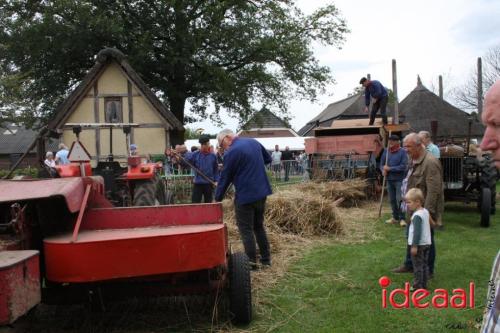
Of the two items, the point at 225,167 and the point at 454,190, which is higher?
the point at 225,167

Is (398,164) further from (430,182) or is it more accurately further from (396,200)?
(430,182)

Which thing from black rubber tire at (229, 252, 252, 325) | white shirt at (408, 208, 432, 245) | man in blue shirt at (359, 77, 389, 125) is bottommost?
black rubber tire at (229, 252, 252, 325)

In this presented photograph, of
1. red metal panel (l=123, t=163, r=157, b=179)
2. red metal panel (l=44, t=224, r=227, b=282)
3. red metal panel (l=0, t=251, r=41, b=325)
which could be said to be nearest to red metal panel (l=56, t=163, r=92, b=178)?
red metal panel (l=123, t=163, r=157, b=179)

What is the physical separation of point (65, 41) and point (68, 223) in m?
17.4

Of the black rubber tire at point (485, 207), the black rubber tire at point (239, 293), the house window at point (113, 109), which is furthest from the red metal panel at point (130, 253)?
the house window at point (113, 109)

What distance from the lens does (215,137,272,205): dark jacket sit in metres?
5.15

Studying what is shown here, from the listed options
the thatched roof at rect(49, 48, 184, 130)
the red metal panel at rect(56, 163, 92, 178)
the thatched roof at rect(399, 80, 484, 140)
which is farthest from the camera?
the thatched roof at rect(399, 80, 484, 140)

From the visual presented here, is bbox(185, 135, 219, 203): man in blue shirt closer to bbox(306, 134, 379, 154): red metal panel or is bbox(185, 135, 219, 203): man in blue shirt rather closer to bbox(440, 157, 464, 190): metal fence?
bbox(440, 157, 464, 190): metal fence

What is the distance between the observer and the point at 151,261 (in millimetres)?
3004

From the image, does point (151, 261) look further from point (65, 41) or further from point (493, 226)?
point (65, 41)

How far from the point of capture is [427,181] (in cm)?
498

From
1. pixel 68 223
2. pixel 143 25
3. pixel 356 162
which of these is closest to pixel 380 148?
pixel 356 162

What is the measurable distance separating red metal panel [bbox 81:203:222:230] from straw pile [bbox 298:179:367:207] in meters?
6.33

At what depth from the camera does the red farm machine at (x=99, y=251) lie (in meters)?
2.72
